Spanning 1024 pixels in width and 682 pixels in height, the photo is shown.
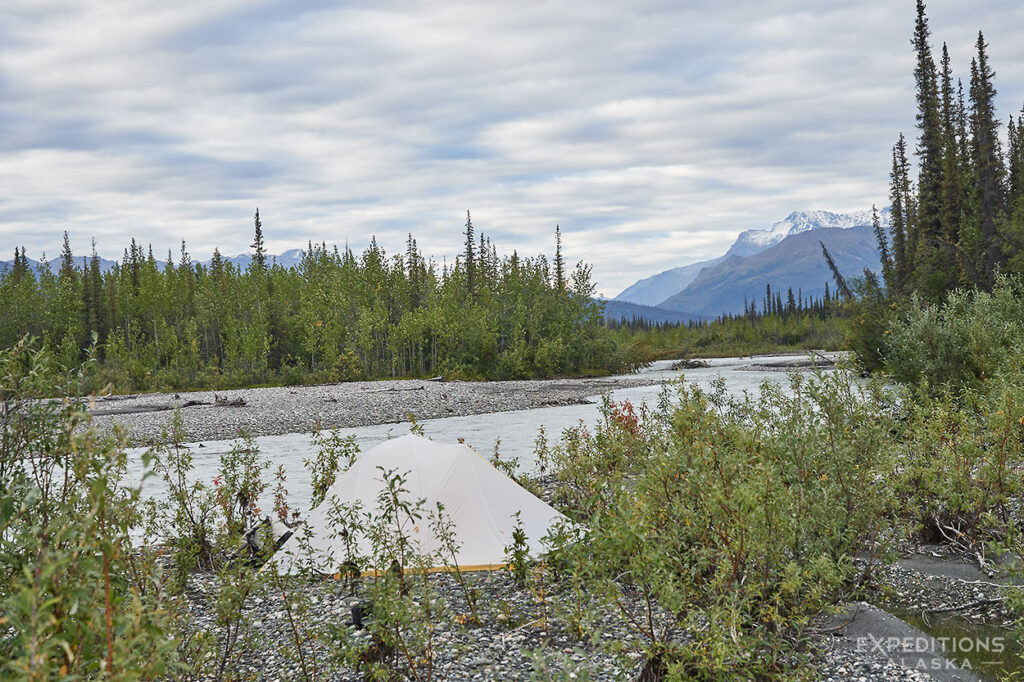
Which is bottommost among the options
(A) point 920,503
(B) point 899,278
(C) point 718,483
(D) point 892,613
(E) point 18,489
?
(D) point 892,613

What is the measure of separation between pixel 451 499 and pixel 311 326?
5655 centimetres

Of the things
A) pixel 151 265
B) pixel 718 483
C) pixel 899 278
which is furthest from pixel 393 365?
pixel 718 483

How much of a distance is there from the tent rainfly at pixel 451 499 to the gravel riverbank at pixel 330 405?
62.5 feet

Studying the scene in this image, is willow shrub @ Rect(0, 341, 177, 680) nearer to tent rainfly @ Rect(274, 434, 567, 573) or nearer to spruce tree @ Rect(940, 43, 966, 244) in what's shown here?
tent rainfly @ Rect(274, 434, 567, 573)

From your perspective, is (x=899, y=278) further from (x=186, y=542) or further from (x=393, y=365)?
(x=186, y=542)

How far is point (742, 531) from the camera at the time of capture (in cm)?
576

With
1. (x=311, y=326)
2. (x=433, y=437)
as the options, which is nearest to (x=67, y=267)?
(x=311, y=326)

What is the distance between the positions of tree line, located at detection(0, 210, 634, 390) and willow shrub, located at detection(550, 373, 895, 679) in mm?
54807

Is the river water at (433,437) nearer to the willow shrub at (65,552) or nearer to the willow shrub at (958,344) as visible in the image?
the willow shrub at (958,344)

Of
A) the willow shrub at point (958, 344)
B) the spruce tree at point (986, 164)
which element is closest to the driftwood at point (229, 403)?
the willow shrub at point (958, 344)

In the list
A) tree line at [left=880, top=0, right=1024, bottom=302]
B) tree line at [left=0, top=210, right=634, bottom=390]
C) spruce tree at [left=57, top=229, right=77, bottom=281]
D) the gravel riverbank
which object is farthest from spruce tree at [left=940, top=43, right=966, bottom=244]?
spruce tree at [left=57, top=229, right=77, bottom=281]

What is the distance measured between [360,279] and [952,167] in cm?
5055

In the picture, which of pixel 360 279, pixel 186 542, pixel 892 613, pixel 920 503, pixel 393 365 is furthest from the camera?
pixel 360 279

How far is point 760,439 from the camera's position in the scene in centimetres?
812
